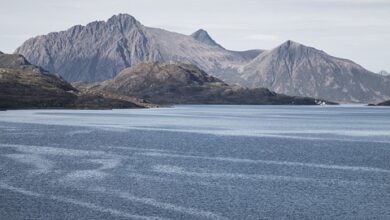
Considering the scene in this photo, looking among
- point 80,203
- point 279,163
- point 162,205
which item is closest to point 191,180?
point 162,205

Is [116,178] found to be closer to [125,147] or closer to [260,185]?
[260,185]

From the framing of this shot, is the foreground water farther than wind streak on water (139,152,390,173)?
No

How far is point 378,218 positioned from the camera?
182 ft

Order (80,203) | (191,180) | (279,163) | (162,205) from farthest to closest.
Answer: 1. (279,163)
2. (191,180)
3. (80,203)
4. (162,205)

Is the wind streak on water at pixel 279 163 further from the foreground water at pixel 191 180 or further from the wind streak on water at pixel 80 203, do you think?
the wind streak on water at pixel 80 203

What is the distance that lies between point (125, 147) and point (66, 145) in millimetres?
13965

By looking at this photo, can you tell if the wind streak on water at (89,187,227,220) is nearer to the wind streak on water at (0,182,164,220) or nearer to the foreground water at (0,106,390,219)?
the foreground water at (0,106,390,219)

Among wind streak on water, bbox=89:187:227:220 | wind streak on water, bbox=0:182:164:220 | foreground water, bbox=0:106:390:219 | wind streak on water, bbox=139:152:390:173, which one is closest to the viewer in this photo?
wind streak on water, bbox=0:182:164:220

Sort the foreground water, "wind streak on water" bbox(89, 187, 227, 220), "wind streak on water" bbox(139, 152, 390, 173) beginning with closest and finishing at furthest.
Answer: "wind streak on water" bbox(89, 187, 227, 220), the foreground water, "wind streak on water" bbox(139, 152, 390, 173)

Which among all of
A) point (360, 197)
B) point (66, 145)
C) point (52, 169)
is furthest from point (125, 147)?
point (360, 197)

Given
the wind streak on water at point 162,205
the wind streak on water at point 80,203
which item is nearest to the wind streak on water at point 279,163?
the wind streak on water at point 162,205

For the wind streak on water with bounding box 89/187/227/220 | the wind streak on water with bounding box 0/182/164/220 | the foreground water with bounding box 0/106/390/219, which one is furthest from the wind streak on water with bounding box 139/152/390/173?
the wind streak on water with bounding box 0/182/164/220

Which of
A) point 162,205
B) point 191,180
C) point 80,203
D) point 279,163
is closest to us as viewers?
point 162,205

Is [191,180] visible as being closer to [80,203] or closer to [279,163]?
[80,203]
